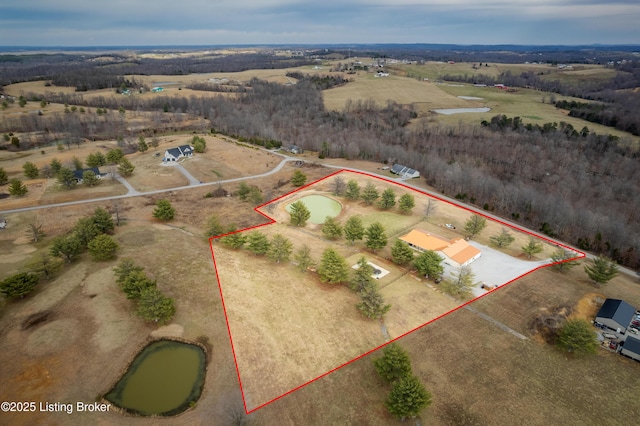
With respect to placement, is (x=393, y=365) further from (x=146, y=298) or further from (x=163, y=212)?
(x=163, y=212)

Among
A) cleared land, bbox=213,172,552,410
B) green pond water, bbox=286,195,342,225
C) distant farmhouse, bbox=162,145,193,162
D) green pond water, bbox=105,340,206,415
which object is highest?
distant farmhouse, bbox=162,145,193,162

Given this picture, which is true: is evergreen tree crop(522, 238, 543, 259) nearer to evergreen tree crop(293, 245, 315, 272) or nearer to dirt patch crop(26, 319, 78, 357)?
evergreen tree crop(293, 245, 315, 272)

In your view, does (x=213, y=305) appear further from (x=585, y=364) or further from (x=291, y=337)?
(x=585, y=364)

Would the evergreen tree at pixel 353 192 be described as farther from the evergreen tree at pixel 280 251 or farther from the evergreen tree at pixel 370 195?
the evergreen tree at pixel 280 251

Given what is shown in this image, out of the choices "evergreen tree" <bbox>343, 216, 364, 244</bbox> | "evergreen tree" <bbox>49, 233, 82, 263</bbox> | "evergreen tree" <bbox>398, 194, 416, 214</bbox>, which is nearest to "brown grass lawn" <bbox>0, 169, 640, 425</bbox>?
"evergreen tree" <bbox>49, 233, 82, 263</bbox>

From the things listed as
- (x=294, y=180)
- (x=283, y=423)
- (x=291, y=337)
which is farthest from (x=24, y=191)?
(x=283, y=423)

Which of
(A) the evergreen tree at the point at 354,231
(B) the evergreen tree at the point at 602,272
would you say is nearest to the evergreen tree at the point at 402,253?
(A) the evergreen tree at the point at 354,231

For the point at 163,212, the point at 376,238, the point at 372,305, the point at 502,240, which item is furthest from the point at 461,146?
the point at 163,212
